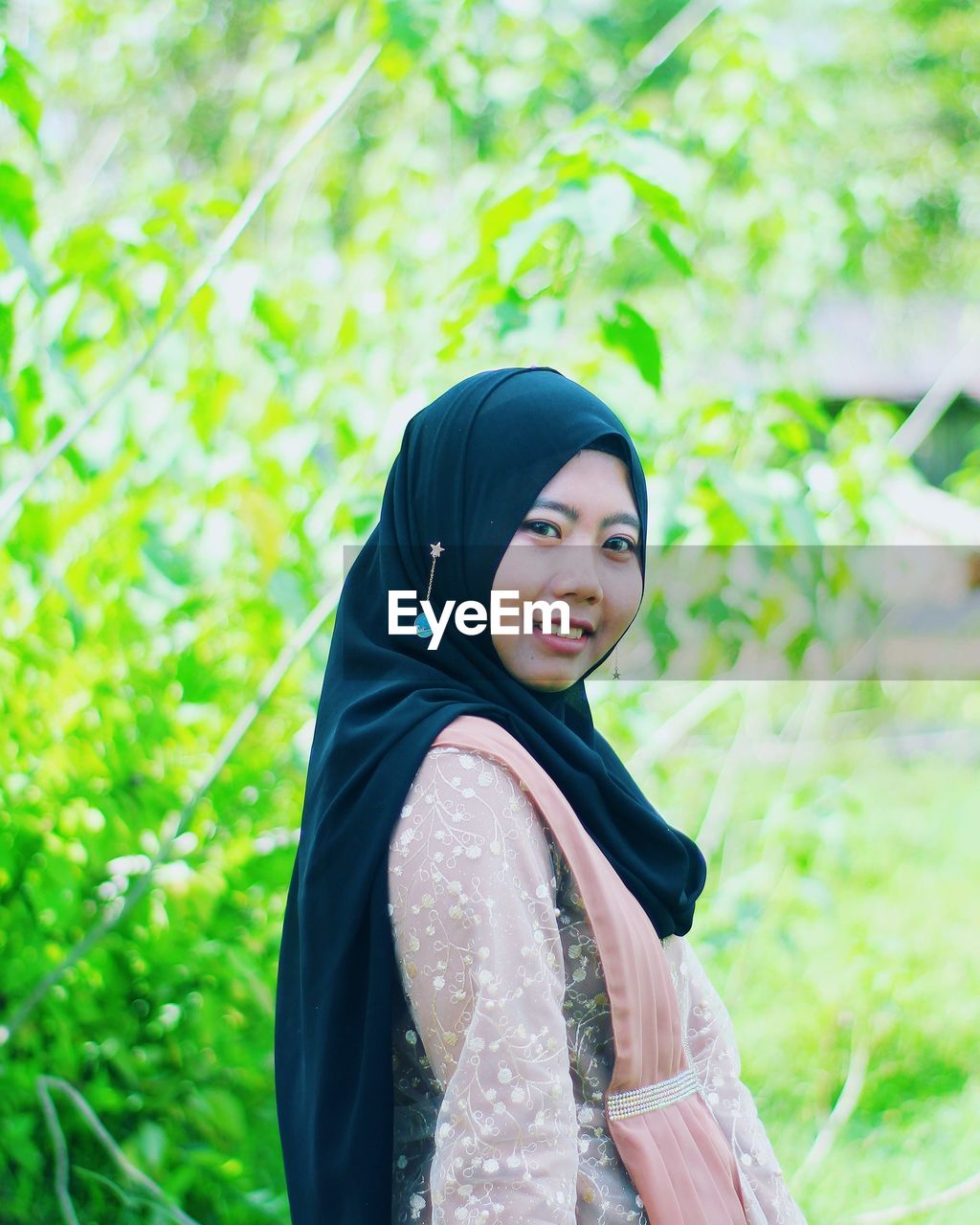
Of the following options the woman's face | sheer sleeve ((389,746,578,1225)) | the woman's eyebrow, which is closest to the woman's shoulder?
sheer sleeve ((389,746,578,1225))

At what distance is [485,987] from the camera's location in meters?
1.02

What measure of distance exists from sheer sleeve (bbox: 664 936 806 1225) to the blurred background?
842 millimetres

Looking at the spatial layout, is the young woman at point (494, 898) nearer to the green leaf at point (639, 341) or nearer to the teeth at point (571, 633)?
the teeth at point (571, 633)

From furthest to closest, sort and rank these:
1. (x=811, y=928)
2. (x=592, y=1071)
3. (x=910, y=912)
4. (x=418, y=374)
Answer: (x=910, y=912) < (x=811, y=928) < (x=418, y=374) < (x=592, y=1071)

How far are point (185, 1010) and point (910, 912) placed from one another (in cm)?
330

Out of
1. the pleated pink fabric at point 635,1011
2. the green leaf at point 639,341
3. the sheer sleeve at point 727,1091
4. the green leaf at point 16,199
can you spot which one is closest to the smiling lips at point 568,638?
the pleated pink fabric at point 635,1011

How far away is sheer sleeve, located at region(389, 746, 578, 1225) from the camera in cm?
100

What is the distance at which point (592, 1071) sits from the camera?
114 centimetres

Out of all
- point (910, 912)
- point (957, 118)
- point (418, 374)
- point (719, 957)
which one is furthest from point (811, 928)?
point (957, 118)

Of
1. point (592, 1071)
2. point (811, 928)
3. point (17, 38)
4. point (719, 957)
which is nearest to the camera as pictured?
point (592, 1071)

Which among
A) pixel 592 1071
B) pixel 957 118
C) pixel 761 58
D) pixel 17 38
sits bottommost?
pixel 592 1071

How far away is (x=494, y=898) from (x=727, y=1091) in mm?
494

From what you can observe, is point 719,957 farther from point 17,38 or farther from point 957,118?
point 957,118

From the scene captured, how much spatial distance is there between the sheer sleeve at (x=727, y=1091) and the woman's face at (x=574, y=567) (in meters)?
0.34
